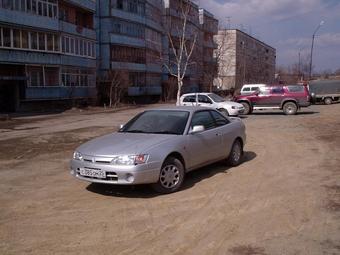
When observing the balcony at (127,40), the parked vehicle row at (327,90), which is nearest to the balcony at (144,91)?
the balcony at (127,40)

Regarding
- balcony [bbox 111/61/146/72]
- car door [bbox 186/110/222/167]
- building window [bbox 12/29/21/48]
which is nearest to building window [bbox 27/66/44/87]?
building window [bbox 12/29/21/48]

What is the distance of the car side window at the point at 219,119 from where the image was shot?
935 centimetres

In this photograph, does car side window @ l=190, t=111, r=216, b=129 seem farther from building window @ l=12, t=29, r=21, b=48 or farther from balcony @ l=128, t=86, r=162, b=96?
balcony @ l=128, t=86, r=162, b=96

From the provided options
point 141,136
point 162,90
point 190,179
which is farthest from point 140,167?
point 162,90

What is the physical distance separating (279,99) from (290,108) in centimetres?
89

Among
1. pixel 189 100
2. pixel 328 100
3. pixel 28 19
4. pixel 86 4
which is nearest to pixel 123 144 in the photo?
pixel 189 100

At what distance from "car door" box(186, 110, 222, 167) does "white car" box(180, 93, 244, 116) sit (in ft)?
51.6

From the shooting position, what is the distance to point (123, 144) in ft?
24.3

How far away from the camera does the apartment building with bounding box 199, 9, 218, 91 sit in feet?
241

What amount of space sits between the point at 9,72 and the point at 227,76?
63420 mm

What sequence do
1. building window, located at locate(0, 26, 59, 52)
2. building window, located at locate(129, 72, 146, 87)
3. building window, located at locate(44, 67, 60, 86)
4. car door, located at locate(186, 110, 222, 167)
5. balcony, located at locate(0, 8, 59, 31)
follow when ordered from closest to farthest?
car door, located at locate(186, 110, 222, 167) < balcony, located at locate(0, 8, 59, 31) < building window, located at locate(0, 26, 59, 52) < building window, located at locate(44, 67, 60, 86) < building window, located at locate(129, 72, 146, 87)

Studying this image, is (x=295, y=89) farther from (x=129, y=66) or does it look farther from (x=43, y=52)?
(x=129, y=66)

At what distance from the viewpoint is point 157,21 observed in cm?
5866

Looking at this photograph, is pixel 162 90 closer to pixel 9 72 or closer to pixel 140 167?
pixel 9 72
